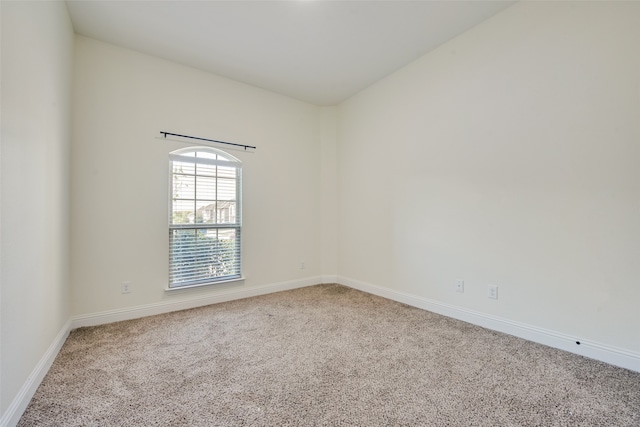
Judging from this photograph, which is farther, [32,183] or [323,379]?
[323,379]

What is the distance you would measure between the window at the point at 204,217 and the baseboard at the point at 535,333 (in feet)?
7.26

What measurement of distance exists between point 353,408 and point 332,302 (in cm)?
192

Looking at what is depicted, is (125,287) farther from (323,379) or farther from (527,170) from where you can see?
(527,170)

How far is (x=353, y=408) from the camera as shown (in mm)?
1521

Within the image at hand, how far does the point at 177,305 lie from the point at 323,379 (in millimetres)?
2150

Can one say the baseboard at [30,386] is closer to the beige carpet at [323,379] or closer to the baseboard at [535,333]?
the beige carpet at [323,379]

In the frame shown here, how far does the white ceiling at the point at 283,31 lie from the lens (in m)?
2.40

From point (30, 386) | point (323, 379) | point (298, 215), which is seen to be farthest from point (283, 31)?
point (30, 386)

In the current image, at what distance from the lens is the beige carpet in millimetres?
1469

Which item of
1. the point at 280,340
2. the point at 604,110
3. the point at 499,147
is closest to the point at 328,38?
the point at 499,147

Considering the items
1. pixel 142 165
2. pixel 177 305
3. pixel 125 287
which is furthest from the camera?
pixel 177 305

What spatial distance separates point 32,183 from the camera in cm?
169

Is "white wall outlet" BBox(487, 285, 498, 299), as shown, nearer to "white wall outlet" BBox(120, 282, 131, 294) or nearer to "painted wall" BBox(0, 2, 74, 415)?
"painted wall" BBox(0, 2, 74, 415)

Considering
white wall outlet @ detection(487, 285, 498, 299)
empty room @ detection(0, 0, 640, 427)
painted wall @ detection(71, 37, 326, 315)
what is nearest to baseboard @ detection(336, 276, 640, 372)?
empty room @ detection(0, 0, 640, 427)
